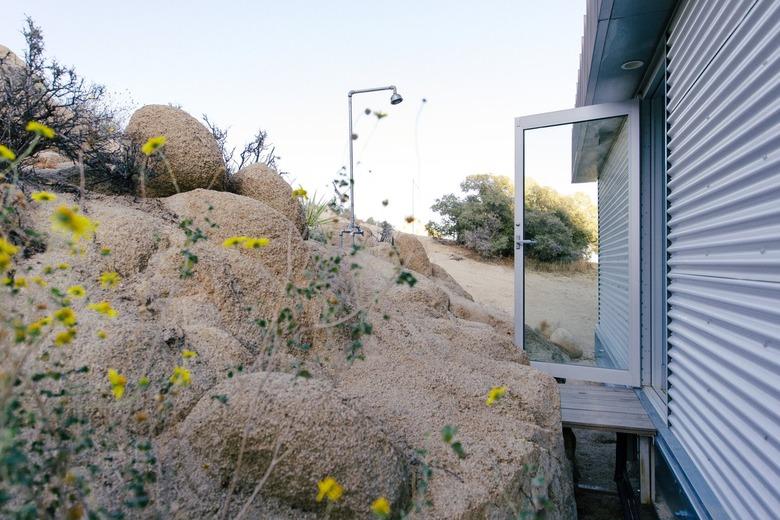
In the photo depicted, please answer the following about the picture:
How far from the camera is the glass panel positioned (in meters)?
4.53

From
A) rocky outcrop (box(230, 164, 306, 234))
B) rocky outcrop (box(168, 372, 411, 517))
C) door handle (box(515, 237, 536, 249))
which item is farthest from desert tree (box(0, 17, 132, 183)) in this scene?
door handle (box(515, 237, 536, 249))

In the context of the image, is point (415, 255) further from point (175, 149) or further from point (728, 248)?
point (728, 248)

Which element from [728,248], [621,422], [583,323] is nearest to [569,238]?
[583,323]

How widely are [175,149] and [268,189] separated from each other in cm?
81

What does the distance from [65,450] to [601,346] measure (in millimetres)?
4286

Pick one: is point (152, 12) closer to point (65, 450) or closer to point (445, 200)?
point (445, 200)

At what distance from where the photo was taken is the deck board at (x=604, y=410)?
3363 millimetres

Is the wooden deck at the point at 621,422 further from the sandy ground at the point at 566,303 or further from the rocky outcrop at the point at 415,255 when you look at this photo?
the rocky outcrop at the point at 415,255

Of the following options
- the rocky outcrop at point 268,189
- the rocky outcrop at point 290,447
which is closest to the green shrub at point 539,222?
the rocky outcrop at point 268,189

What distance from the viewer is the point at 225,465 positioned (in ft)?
5.66

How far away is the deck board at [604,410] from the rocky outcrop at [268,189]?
2657 millimetres

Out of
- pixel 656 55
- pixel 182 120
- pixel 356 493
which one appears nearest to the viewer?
pixel 356 493

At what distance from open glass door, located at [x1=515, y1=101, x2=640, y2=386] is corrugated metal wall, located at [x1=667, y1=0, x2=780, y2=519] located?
4.22ft

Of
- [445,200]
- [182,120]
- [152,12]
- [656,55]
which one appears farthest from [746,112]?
[445,200]
